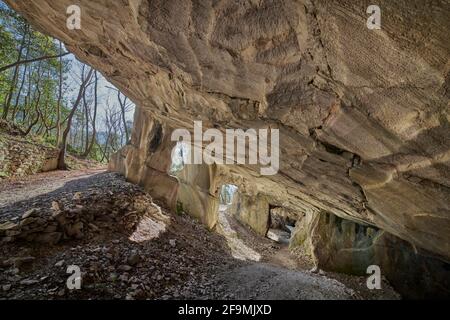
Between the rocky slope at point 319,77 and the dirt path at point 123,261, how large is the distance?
253 centimetres

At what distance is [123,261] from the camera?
4.86m

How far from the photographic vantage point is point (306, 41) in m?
2.47

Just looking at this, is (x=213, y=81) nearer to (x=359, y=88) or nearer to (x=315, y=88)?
(x=315, y=88)

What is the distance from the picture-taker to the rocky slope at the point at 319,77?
2125 mm

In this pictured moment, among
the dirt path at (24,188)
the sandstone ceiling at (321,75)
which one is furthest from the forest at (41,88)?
the sandstone ceiling at (321,75)

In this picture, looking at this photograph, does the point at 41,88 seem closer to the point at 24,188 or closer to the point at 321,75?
the point at 24,188

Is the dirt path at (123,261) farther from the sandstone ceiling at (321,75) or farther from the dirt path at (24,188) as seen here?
the sandstone ceiling at (321,75)

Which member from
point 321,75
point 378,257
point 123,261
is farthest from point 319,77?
point 378,257

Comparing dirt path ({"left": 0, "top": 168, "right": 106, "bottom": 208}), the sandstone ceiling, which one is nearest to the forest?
dirt path ({"left": 0, "top": 168, "right": 106, "bottom": 208})

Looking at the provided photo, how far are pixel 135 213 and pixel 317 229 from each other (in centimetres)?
640

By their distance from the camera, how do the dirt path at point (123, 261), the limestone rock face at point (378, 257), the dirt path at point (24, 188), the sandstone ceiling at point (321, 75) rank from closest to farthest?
the sandstone ceiling at point (321, 75) < the dirt path at point (123, 261) < the limestone rock face at point (378, 257) < the dirt path at point (24, 188)

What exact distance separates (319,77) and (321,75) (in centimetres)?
4

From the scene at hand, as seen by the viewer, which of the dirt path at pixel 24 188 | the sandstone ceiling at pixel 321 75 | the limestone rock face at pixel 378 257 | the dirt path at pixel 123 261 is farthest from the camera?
the dirt path at pixel 24 188

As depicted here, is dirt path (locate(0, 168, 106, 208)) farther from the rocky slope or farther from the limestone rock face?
the limestone rock face
